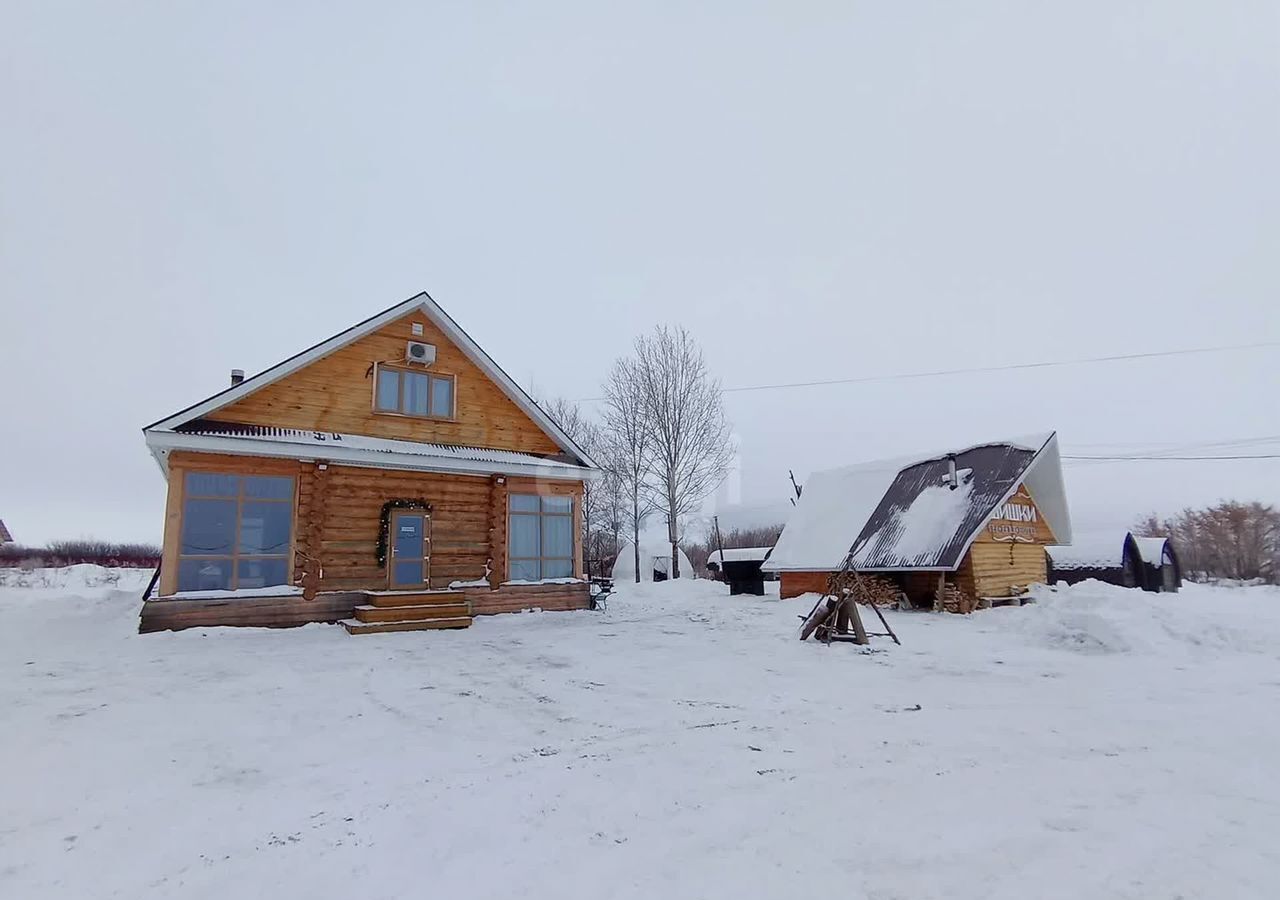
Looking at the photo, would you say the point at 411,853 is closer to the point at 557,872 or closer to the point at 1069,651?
the point at 557,872

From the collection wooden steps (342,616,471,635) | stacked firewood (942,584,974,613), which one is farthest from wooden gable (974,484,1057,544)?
wooden steps (342,616,471,635)

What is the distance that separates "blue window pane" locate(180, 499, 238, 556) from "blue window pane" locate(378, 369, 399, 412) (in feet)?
12.5

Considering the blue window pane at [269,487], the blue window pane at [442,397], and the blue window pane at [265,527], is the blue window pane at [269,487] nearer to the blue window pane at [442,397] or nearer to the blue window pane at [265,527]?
the blue window pane at [265,527]

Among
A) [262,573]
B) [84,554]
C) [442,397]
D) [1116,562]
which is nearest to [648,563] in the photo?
[1116,562]

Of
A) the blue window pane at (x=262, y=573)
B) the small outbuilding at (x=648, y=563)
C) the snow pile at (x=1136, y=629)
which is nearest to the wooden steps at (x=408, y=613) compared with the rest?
the blue window pane at (x=262, y=573)

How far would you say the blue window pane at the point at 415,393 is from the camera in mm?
15859

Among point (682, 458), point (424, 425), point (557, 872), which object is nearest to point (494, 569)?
point (424, 425)

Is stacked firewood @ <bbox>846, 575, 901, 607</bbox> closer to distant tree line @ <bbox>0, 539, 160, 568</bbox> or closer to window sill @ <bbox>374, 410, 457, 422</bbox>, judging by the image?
window sill @ <bbox>374, 410, 457, 422</bbox>

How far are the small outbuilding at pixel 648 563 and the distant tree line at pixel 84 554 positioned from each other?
100 feet

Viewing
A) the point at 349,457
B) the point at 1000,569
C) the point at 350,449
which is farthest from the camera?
the point at 1000,569

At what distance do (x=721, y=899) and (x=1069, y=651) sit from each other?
10331 mm

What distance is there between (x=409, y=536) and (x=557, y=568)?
3.76m

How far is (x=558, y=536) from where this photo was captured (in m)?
17.0

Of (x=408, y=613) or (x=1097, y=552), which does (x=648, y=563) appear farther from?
(x=408, y=613)
